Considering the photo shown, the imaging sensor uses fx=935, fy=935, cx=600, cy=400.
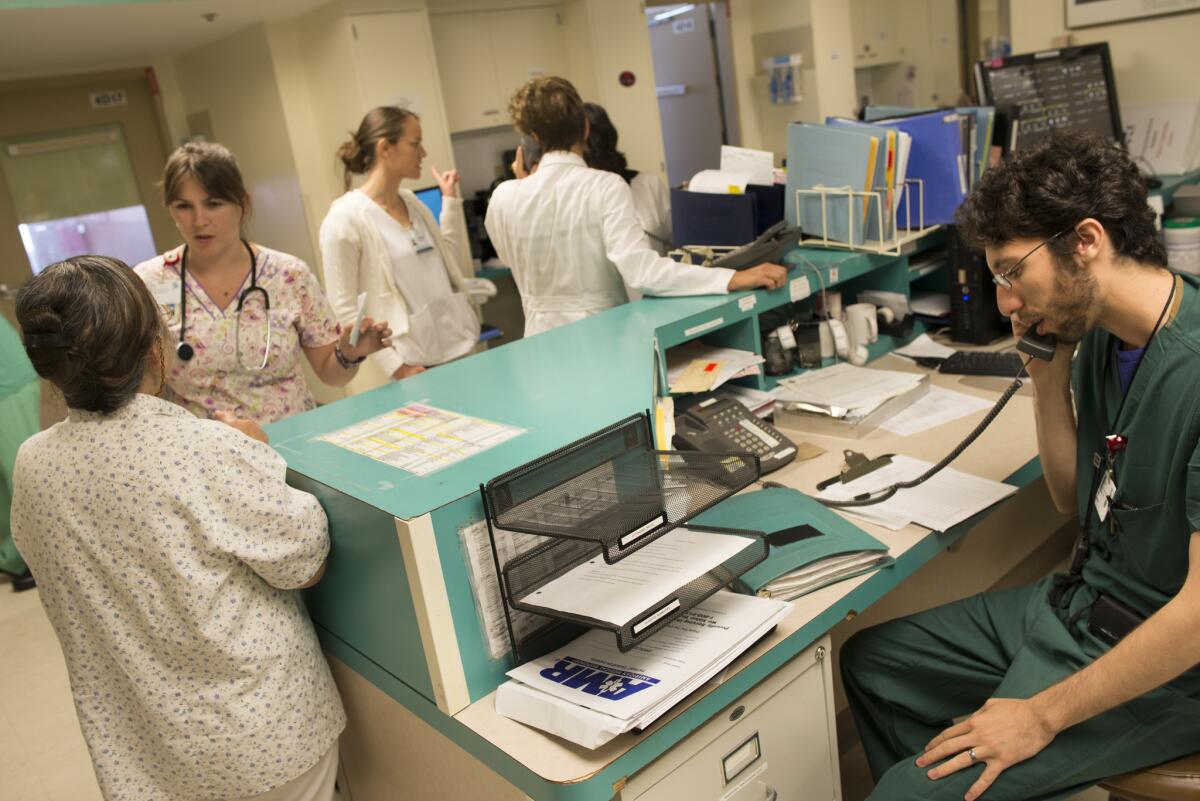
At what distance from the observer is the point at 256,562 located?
4.77 ft

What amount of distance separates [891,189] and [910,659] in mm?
→ 1428

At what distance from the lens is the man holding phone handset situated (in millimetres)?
2777

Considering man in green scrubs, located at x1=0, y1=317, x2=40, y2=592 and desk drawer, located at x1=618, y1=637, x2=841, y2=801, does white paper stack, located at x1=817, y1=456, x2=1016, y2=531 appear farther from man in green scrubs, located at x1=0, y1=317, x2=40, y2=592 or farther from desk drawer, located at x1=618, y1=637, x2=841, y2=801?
man in green scrubs, located at x1=0, y1=317, x2=40, y2=592

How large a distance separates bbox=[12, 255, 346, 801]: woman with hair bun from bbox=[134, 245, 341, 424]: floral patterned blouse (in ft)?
2.61

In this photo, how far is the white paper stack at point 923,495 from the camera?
1.84 metres

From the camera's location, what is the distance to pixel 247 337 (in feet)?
7.51

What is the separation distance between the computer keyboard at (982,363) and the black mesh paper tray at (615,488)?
1.34m

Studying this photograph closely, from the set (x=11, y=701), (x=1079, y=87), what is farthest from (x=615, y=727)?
(x=1079, y=87)

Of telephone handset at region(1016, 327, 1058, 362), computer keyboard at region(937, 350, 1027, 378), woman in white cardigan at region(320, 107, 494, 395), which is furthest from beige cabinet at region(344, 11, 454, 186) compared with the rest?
telephone handset at region(1016, 327, 1058, 362)

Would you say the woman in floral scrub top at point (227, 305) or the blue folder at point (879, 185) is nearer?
the woman in floral scrub top at point (227, 305)

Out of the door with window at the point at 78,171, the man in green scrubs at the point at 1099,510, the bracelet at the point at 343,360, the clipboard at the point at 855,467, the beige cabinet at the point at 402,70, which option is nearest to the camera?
the man in green scrubs at the point at 1099,510

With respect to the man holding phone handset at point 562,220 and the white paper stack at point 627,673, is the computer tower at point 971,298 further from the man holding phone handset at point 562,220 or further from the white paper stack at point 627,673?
the white paper stack at point 627,673

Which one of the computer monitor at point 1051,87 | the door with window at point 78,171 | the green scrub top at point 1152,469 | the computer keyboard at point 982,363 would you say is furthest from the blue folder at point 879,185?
the door with window at point 78,171

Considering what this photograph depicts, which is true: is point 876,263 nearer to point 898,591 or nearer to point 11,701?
point 898,591
